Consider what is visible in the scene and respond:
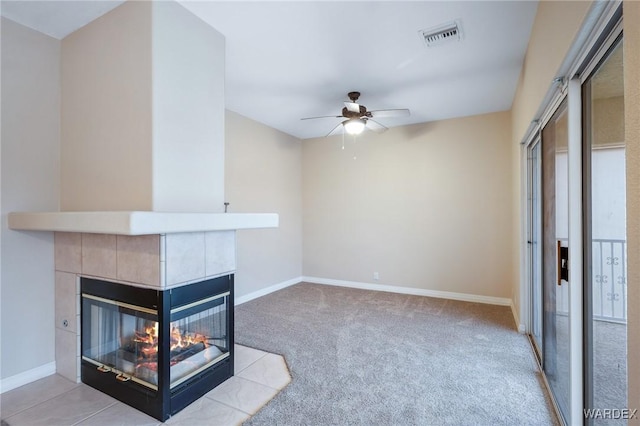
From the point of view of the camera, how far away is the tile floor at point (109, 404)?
6.40 ft

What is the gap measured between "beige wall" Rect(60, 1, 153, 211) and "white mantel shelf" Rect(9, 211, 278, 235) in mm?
259

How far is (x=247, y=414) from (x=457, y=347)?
83.4 inches

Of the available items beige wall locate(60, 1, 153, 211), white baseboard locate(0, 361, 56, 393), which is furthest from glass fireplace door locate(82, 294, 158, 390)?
beige wall locate(60, 1, 153, 211)

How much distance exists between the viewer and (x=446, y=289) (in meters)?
4.75

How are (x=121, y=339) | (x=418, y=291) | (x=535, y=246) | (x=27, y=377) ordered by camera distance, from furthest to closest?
1. (x=418, y=291)
2. (x=535, y=246)
3. (x=27, y=377)
4. (x=121, y=339)

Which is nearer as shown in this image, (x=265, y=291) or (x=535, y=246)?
(x=535, y=246)

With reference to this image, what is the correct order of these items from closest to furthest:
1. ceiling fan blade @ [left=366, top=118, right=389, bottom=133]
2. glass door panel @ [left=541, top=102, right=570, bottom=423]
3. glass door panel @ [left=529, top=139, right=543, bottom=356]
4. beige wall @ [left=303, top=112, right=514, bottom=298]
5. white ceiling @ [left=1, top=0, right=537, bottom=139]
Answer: glass door panel @ [left=541, top=102, right=570, bottom=423], white ceiling @ [left=1, top=0, right=537, bottom=139], glass door panel @ [left=529, top=139, right=543, bottom=356], beige wall @ [left=303, top=112, right=514, bottom=298], ceiling fan blade @ [left=366, top=118, right=389, bottom=133]

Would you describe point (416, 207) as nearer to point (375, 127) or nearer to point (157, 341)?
point (375, 127)

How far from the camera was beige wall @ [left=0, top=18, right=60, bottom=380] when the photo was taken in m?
2.30

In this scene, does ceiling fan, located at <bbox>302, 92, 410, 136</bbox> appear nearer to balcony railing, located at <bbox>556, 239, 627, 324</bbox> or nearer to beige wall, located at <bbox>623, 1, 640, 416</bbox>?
balcony railing, located at <bbox>556, 239, 627, 324</bbox>

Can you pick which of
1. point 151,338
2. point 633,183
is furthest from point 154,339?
point 633,183

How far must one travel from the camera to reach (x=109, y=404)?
6.94 feet

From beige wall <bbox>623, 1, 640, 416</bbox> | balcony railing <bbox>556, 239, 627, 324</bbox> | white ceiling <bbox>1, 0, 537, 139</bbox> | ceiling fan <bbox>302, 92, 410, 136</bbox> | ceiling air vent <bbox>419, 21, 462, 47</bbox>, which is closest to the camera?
beige wall <bbox>623, 1, 640, 416</bbox>

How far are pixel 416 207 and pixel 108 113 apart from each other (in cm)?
422
